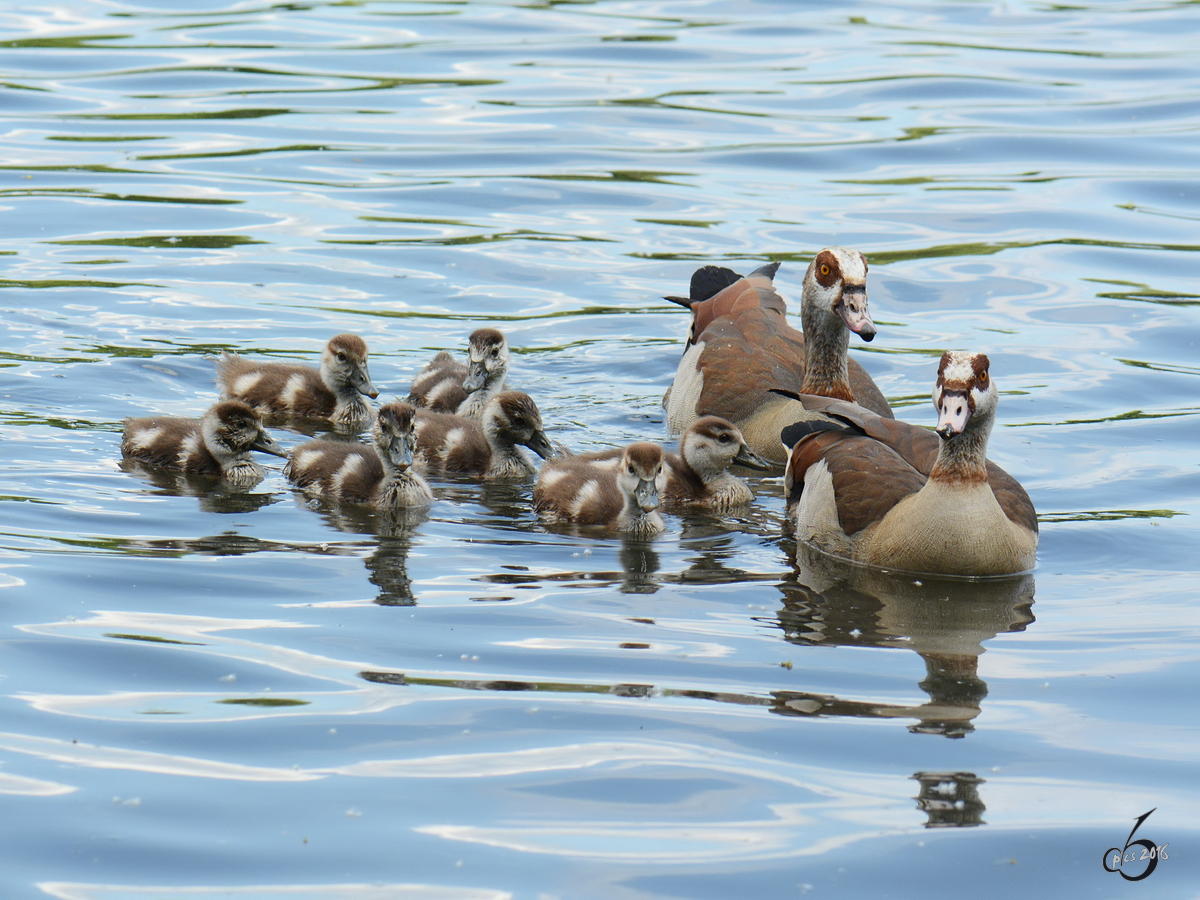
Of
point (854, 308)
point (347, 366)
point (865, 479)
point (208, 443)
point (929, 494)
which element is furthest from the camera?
point (347, 366)

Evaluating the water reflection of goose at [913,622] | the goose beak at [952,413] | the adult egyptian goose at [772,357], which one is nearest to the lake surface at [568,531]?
the water reflection of goose at [913,622]

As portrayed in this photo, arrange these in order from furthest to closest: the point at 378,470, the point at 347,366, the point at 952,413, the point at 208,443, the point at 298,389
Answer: the point at 298,389, the point at 347,366, the point at 208,443, the point at 378,470, the point at 952,413

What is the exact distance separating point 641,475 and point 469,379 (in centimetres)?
236

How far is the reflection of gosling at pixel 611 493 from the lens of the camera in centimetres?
837

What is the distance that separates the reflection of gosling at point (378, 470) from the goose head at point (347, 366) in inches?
47.8

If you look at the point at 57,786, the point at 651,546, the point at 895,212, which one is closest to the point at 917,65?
the point at 895,212

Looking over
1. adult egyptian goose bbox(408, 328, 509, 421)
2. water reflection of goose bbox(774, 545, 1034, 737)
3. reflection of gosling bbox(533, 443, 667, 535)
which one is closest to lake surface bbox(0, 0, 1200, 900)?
water reflection of goose bbox(774, 545, 1034, 737)

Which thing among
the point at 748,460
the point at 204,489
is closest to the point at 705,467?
the point at 748,460

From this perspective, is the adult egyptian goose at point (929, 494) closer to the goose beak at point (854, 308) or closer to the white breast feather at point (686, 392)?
the goose beak at point (854, 308)

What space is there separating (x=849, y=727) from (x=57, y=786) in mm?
2631

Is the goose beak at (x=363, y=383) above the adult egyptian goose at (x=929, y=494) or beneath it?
above

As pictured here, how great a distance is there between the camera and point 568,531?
8.50 meters

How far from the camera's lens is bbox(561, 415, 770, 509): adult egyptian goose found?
29.7 feet

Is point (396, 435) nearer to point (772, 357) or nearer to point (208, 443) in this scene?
point (208, 443)
